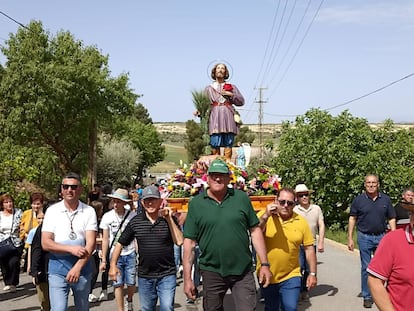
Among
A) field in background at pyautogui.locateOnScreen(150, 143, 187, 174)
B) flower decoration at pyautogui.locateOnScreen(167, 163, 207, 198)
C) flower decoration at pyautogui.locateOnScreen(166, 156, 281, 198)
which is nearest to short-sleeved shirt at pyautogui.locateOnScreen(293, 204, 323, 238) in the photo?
flower decoration at pyautogui.locateOnScreen(166, 156, 281, 198)

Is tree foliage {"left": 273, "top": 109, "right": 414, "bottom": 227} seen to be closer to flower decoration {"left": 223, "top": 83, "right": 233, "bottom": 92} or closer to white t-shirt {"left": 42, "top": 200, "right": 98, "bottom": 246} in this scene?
flower decoration {"left": 223, "top": 83, "right": 233, "bottom": 92}

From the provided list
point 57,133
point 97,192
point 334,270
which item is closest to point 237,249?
point 334,270

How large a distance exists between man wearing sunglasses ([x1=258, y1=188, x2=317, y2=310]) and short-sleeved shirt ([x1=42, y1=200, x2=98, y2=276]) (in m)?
1.69

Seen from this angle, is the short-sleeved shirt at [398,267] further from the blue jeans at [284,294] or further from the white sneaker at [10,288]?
the white sneaker at [10,288]

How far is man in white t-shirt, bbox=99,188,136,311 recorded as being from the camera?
7.00 metres

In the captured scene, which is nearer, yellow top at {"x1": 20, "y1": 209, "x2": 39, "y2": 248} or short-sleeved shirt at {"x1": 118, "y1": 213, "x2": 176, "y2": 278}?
short-sleeved shirt at {"x1": 118, "y1": 213, "x2": 176, "y2": 278}

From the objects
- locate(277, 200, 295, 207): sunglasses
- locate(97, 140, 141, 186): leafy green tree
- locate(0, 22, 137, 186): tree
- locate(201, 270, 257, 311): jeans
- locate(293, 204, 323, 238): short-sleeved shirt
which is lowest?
locate(201, 270, 257, 311): jeans

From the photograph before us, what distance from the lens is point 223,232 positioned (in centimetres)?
484

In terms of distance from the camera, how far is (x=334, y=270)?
10781 mm

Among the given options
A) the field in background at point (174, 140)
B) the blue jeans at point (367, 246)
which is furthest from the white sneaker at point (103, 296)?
the field in background at point (174, 140)

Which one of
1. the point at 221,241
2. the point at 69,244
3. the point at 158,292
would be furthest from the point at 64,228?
the point at 221,241

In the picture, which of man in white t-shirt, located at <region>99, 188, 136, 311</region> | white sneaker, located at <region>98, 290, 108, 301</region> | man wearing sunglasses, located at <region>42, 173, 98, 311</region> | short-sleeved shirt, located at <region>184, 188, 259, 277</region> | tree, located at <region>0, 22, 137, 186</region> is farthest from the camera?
tree, located at <region>0, 22, 137, 186</region>

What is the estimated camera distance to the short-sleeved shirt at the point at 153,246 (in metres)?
5.55

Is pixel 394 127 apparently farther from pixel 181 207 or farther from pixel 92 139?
pixel 92 139
